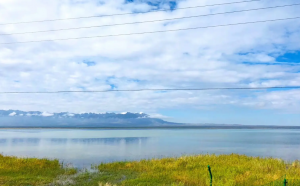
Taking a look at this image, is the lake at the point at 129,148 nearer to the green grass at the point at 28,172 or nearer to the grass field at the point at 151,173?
the green grass at the point at 28,172

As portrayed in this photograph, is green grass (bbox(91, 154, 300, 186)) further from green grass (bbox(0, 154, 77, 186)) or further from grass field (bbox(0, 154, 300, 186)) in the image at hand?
green grass (bbox(0, 154, 77, 186))

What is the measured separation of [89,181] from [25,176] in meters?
4.73

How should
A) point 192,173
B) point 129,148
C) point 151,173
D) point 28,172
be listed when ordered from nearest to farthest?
point 192,173 → point 151,173 → point 28,172 → point 129,148

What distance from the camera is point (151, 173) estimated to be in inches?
765

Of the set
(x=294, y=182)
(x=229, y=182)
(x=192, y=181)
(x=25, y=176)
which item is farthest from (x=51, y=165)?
(x=294, y=182)

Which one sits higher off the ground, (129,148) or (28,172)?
(28,172)

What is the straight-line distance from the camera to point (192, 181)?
1689 cm

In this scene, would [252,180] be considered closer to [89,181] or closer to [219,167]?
[219,167]

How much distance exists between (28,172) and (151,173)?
32.0 ft

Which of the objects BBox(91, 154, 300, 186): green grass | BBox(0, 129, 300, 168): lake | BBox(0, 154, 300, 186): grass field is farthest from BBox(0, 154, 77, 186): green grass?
BBox(0, 129, 300, 168): lake

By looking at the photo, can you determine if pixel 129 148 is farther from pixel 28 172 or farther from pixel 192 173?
pixel 192 173

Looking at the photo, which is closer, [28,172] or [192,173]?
[192,173]

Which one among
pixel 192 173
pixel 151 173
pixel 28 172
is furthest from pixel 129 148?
pixel 192 173

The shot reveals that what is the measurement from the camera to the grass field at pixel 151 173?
1670cm
